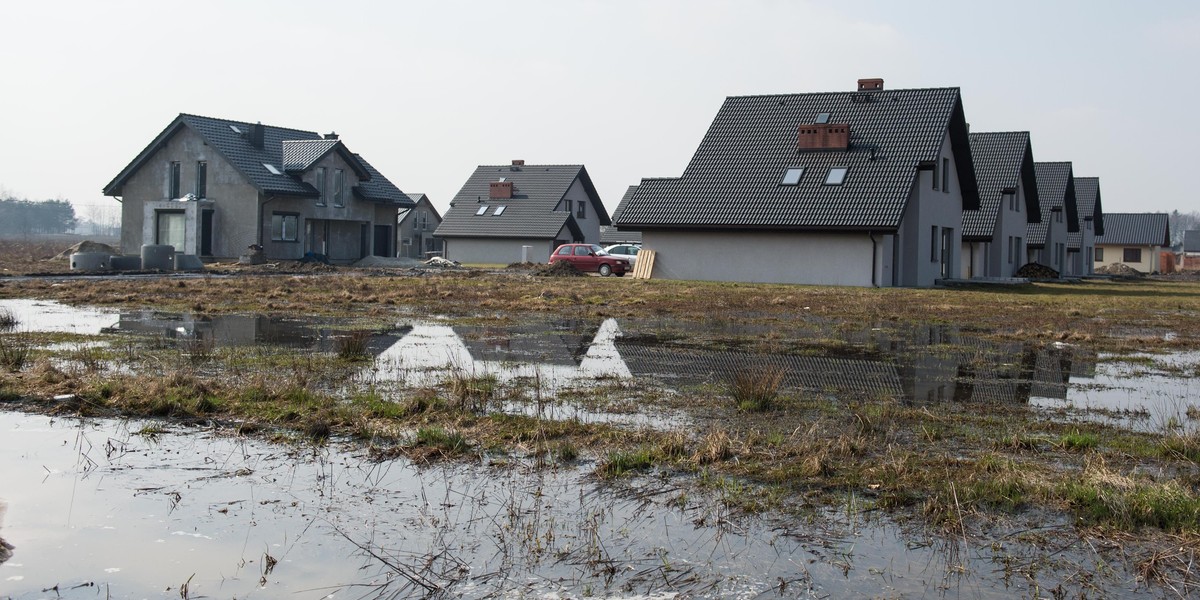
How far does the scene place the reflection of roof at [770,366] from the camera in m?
11.0

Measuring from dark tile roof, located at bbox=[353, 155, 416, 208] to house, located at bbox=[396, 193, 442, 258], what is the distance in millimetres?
32131

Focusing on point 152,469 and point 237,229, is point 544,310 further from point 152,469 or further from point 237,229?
point 237,229

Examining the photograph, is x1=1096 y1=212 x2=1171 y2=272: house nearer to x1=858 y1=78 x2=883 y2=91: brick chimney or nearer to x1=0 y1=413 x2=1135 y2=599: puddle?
x1=858 y1=78 x2=883 y2=91: brick chimney

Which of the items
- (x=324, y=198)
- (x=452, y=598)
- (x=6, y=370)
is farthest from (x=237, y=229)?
(x=452, y=598)

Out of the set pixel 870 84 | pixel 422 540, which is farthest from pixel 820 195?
pixel 422 540

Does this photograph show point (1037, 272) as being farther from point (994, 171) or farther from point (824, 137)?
point (824, 137)

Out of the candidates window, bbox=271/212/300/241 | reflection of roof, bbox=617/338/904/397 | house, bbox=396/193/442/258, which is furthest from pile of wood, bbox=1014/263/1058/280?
house, bbox=396/193/442/258

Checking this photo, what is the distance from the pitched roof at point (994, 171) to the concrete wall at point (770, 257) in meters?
11.5

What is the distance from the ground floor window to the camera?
47.6 metres

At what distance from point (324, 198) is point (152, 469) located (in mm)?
44662

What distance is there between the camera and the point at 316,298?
22844 mm

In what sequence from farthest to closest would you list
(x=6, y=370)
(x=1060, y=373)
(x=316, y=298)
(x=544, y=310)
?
1. (x=316, y=298)
2. (x=544, y=310)
3. (x=1060, y=373)
4. (x=6, y=370)

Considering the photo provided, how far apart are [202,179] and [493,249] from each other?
72.8ft

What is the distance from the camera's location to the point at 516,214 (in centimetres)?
6825
